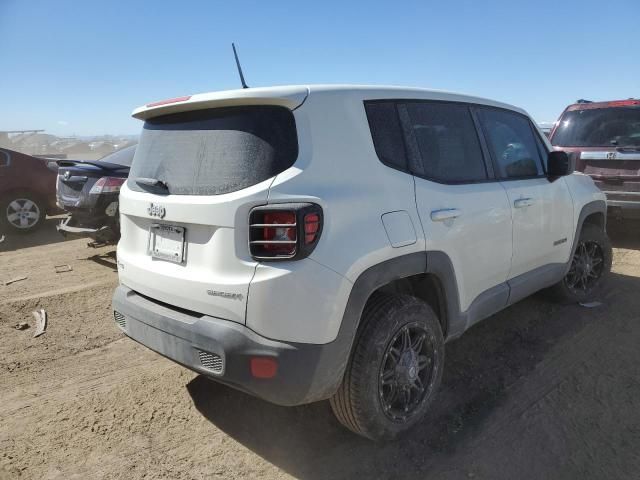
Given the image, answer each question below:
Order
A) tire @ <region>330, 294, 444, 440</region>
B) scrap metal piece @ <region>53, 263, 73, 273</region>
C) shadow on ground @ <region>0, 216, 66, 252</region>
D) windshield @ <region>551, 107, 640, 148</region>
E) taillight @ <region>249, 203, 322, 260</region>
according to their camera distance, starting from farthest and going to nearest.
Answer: shadow on ground @ <region>0, 216, 66, 252</region> < windshield @ <region>551, 107, 640, 148</region> < scrap metal piece @ <region>53, 263, 73, 273</region> < tire @ <region>330, 294, 444, 440</region> < taillight @ <region>249, 203, 322, 260</region>

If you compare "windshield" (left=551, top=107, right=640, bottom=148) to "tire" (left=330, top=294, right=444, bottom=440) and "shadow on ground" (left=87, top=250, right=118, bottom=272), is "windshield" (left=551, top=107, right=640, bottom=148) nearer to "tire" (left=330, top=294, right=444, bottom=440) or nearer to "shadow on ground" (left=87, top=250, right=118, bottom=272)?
"tire" (left=330, top=294, right=444, bottom=440)

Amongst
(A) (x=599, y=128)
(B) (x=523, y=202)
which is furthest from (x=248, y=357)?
(A) (x=599, y=128)

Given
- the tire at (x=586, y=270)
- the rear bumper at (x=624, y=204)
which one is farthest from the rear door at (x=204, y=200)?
the rear bumper at (x=624, y=204)

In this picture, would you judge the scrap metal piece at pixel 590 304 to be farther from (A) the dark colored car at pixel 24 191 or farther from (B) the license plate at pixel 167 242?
(A) the dark colored car at pixel 24 191

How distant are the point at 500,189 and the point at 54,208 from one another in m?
7.97

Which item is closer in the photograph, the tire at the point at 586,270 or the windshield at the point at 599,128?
the tire at the point at 586,270

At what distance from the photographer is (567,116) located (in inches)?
278

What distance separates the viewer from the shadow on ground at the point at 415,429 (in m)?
2.54

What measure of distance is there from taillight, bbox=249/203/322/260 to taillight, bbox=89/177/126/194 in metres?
4.25

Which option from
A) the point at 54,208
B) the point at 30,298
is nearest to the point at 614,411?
the point at 30,298

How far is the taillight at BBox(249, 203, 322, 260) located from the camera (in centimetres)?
208

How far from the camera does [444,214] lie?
272 cm

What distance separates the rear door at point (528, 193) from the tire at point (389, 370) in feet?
3.62

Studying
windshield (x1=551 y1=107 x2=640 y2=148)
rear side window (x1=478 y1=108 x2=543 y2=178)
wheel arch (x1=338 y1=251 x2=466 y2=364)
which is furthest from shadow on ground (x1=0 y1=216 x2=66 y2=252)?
windshield (x1=551 y1=107 x2=640 y2=148)
